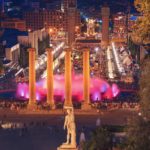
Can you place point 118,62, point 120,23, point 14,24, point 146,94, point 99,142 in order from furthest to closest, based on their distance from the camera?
point 120,23 → point 14,24 → point 118,62 → point 99,142 → point 146,94

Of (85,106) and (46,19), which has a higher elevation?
(85,106)

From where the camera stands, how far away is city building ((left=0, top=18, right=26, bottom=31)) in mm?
107512

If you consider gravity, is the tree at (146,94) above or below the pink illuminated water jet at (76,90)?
above

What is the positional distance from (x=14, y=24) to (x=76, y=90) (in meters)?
63.0

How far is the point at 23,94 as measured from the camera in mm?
47844

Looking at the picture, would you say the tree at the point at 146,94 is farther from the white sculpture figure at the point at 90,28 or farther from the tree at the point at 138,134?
the white sculpture figure at the point at 90,28

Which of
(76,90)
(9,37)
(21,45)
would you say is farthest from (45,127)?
(9,37)

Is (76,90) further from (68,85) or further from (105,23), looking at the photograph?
(105,23)

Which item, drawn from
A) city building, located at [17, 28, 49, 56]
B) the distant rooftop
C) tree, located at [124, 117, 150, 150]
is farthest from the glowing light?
tree, located at [124, 117, 150, 150]

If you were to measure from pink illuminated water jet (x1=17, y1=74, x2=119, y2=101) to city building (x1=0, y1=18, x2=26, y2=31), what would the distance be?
5603cm

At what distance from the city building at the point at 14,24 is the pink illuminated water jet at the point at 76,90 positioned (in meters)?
56.0

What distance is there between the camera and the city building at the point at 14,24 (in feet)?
353

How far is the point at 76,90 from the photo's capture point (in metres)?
47.3

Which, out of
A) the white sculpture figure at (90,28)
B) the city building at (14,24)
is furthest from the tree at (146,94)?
the white sculpture figure at (90,28)
